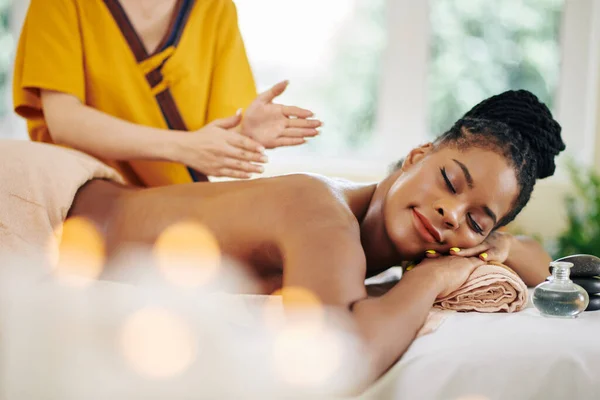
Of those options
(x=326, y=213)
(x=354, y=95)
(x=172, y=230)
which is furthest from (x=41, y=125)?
(x=354, y=95)

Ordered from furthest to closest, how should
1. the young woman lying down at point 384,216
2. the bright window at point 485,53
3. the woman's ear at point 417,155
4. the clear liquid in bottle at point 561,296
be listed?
the bright window at point 485,53 < the woman's ear at point 417,155 < the clear liquid in bottle at point 561,296 < the young woman lying down at point 384,216

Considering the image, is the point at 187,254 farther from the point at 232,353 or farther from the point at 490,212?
the point at 490,212

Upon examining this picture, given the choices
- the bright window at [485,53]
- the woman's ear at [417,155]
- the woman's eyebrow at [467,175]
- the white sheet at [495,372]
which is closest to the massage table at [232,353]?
the white sheet at [495,372]

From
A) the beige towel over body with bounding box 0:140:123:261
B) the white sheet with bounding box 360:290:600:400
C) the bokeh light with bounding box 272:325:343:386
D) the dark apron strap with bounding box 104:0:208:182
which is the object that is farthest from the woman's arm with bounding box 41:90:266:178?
the white sheet with bounding box 360:290:600:400

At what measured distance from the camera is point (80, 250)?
1.53 metres

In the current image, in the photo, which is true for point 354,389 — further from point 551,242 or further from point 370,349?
point 551,242

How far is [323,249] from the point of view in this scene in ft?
3.88

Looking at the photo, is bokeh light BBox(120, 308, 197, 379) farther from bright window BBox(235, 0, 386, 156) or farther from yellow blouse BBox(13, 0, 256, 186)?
bright window BBox(235, 0, 386, 156)

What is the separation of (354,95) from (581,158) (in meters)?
1.15

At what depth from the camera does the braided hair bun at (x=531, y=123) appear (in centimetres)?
144

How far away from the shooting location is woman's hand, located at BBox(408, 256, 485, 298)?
51.0 inches

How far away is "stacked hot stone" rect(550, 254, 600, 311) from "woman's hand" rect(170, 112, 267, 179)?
0.79 metres

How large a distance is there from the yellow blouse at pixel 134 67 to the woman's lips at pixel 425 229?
0.95m

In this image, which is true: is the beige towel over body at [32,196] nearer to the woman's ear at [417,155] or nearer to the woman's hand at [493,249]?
the woman's ear at [417,155]
